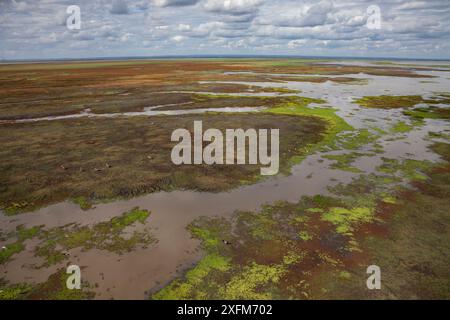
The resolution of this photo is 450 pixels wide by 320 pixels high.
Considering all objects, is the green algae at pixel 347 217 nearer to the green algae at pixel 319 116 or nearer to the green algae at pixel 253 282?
the green algae at pixel 253 282

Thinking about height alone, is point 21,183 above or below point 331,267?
above

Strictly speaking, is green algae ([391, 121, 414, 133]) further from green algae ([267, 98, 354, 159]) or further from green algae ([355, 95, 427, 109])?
green algae ([355, 95, 427, 109])

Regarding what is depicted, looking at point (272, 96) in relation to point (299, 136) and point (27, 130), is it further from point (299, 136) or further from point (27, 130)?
point (27, 130)

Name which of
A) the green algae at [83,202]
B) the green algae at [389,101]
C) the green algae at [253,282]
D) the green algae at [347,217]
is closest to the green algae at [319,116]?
the green algae at [389,101]

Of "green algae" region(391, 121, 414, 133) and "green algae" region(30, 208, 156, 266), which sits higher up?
"green algae" region(391, 121, 414, 133)

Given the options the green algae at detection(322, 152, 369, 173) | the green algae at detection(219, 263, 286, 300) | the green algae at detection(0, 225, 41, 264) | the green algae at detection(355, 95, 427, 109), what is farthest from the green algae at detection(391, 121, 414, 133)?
the green algae at detection(0, 225, 41, 264)

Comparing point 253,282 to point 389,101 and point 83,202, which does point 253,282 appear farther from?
point 389,101

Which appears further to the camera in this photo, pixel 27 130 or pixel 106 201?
pixel 27 130
